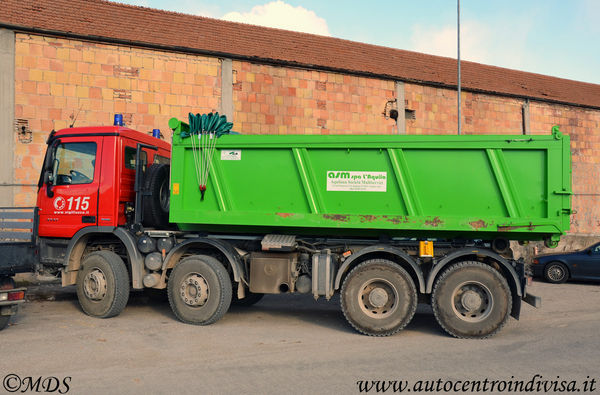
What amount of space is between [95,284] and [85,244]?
0.69 m

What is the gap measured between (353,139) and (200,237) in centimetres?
260

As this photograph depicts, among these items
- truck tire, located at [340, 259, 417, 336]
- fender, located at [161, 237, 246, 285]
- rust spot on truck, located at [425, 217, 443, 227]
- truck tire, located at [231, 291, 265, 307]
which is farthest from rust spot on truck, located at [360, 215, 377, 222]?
truck tire, located at [231, 291, 265, 307]

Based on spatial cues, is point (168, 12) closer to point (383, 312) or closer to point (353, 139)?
point (353, 139)

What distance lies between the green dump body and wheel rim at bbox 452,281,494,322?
0.68 meters

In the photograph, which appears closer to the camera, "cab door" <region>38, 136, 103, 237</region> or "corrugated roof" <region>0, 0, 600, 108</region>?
"cab door" <region>38, 136, 103, 237</region>

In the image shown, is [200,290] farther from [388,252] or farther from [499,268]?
[499,268]

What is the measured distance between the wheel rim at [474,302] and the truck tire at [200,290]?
3078 mm

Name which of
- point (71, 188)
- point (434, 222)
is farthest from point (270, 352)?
point (71, 188)

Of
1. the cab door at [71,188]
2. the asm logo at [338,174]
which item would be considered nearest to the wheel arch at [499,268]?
the asm logo at [338,174]

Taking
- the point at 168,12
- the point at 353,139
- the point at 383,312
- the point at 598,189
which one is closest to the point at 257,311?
the point at 383,312

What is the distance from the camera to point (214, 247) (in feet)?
24.0

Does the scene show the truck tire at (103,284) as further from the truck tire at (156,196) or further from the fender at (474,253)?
the fender at (474,253)

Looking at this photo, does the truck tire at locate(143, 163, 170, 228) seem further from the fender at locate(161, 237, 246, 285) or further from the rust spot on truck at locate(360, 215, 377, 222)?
the rust spot on truck at locate(360, 215, 377, 222)

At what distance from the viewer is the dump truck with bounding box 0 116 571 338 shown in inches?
250
